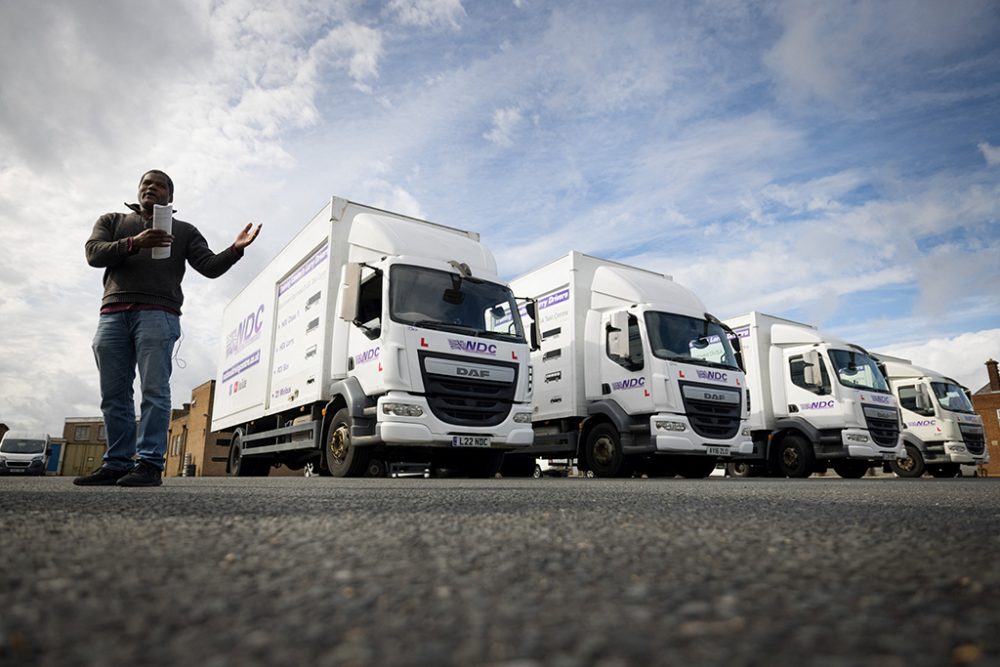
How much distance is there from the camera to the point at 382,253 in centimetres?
838

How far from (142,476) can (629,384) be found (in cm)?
671

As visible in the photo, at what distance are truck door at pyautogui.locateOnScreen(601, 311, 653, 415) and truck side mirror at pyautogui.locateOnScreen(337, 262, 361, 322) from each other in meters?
3.84

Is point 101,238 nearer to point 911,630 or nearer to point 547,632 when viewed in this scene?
point 547,632

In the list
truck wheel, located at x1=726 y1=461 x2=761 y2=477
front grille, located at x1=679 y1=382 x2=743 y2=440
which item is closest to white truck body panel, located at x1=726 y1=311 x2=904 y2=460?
truck wheel, located at x1=726 y1=461 x2=761 y2=477

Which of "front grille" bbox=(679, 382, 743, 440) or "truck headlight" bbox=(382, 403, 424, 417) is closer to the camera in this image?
"truck headlight" bbox=(382, 403, 424, 417)

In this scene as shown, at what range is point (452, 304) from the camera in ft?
26.2

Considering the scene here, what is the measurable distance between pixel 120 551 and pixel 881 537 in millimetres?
2293

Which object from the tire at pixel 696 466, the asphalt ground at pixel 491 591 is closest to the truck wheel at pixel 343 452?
the asphalt ground at pixel 491 591

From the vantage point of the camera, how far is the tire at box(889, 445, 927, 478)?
48.6ft

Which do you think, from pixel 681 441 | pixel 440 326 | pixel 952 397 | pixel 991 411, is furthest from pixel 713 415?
pixel 991 411

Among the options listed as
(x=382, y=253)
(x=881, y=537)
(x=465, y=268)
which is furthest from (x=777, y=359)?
(x=881, y=537)

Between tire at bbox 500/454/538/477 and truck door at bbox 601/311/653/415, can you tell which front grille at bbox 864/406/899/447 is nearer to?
truck door at bbox 601/311/653/415

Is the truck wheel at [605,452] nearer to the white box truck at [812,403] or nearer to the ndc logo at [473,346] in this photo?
the ndc logo at [473,346]

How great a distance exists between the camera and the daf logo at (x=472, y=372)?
7.66 meters
